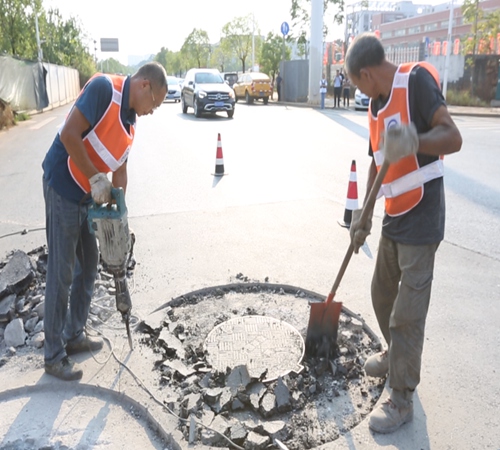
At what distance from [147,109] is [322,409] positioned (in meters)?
2.15

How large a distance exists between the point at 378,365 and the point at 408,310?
0.69 metres

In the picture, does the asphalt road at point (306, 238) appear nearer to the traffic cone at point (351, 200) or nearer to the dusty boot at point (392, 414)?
the dusty boot at point (392, 414)

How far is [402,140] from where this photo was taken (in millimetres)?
2404

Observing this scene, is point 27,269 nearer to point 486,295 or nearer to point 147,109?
point 147,109

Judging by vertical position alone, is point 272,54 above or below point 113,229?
above

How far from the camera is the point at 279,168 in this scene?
10000mm

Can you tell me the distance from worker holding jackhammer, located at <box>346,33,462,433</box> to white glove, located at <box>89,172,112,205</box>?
5.01 ft

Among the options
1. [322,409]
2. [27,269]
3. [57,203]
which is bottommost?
[322,409]

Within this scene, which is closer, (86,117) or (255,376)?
(86,117)

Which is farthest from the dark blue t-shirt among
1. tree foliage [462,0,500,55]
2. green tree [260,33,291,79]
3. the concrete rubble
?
green tree [260,33,291,79]

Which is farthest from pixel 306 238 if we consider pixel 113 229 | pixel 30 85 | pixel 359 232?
pixel 30 85

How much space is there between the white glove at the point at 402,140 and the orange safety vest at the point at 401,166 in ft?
0.69

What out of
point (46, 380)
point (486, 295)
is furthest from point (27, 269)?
point (486, 295)

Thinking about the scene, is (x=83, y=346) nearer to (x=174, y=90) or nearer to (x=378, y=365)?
(x=378, y=365)
